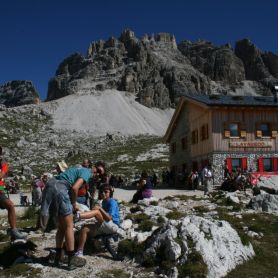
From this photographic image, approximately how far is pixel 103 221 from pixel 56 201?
1.52 meters

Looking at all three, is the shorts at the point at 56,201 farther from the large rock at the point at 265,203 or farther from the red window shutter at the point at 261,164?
the red window shutter at the point at 261,164

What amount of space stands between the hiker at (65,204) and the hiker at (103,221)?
0.49 metres

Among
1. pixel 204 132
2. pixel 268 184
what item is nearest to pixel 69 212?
pixel 268 184

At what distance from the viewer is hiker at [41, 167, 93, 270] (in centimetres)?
889

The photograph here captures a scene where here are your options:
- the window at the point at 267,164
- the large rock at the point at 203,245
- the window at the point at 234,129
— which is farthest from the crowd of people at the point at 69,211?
the window at the point at 267,164

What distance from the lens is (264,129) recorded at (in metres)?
36.7

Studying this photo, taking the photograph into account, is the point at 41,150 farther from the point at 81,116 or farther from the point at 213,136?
the point at 213,136

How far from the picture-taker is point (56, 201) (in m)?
8.89

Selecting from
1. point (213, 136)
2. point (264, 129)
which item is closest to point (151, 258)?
point (213, 136)

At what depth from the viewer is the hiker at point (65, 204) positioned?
889cm

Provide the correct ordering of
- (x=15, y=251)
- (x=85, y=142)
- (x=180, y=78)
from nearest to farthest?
(x=15, y=251), (x=85, y=142), (x=180, y=78)

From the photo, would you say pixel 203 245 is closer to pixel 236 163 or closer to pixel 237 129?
pixel 236 163

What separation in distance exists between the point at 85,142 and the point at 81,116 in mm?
30022

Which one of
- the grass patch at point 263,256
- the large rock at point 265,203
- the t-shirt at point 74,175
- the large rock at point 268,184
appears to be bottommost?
the grass patch at point 263,256
